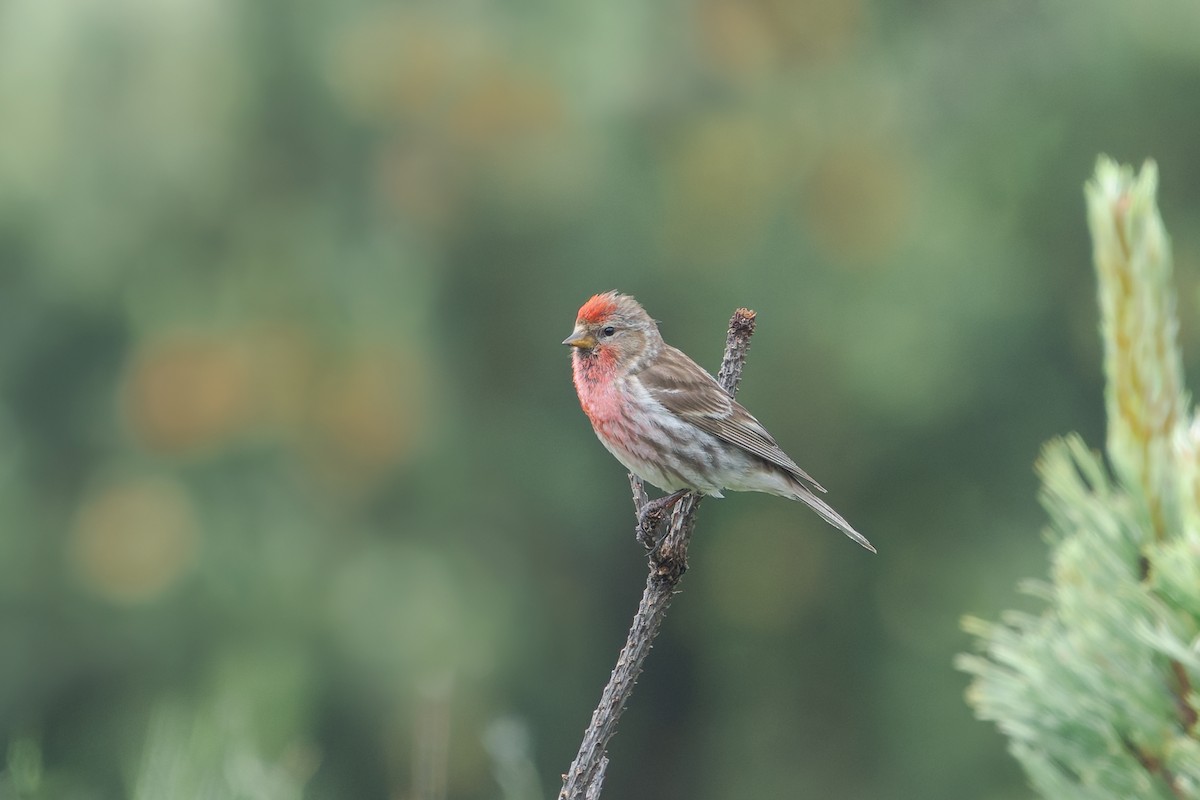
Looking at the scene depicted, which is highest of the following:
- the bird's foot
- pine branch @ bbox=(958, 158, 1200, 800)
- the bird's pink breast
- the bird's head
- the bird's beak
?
the bird's head

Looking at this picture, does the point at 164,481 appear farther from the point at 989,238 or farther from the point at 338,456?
the point at 989,238

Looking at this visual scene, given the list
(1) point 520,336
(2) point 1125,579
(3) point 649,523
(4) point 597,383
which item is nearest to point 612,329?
(4) point 597,383

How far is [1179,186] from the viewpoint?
12.4m

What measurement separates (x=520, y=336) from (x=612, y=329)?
23.3 feet

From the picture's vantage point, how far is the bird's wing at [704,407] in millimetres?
5250

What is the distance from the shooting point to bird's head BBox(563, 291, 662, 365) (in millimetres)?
5340

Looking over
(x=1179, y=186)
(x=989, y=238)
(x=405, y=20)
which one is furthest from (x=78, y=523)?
(x=1179, y=186)

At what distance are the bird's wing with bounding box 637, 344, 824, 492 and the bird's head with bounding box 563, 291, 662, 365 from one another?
100 millimetres

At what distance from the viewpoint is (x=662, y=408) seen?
5215mm

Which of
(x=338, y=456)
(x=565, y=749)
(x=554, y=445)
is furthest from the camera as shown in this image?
(x=565, y=749)

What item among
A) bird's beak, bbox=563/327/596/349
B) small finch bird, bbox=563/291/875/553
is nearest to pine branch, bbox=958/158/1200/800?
small finch bird, bbox=563/291/875/553

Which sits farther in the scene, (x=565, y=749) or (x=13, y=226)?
(x=565, y=749)

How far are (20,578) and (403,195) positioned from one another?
419 cm

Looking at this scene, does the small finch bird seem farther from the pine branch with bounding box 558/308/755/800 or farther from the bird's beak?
the pine branch with bounding box 558/308/755/800
